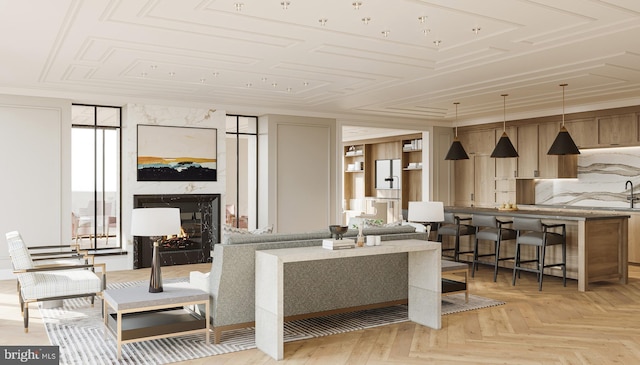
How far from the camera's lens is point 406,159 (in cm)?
1338

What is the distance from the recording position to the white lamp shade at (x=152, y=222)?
4352 mm

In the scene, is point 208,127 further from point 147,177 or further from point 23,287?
point 23,287

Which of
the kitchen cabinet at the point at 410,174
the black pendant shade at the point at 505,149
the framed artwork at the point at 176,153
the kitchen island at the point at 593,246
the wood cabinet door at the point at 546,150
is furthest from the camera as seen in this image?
the kitchen cabinet at the point at 410,174

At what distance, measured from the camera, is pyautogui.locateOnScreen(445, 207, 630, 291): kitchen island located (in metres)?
6.68

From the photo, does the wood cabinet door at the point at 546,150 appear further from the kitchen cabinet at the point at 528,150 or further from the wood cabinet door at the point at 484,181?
the wood cabinet door at the point at 484,181

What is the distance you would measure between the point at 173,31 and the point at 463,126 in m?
7.97

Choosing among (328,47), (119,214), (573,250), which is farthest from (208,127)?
(573,250)

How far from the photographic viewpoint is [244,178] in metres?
11.5

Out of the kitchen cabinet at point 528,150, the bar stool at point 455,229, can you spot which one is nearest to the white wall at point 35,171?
the bar stool at point 455,229

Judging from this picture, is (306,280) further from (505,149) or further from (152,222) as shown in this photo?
(505,149)

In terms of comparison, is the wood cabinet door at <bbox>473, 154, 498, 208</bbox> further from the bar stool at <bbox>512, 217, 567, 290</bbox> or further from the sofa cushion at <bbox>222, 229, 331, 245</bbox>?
the sofa cushion at <bbox>222, 229, 331, 245</bbox>

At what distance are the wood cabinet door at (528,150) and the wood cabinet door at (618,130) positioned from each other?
4.10ft

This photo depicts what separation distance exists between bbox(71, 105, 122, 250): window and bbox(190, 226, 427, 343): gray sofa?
4.30 m

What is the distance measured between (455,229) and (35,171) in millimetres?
6090
